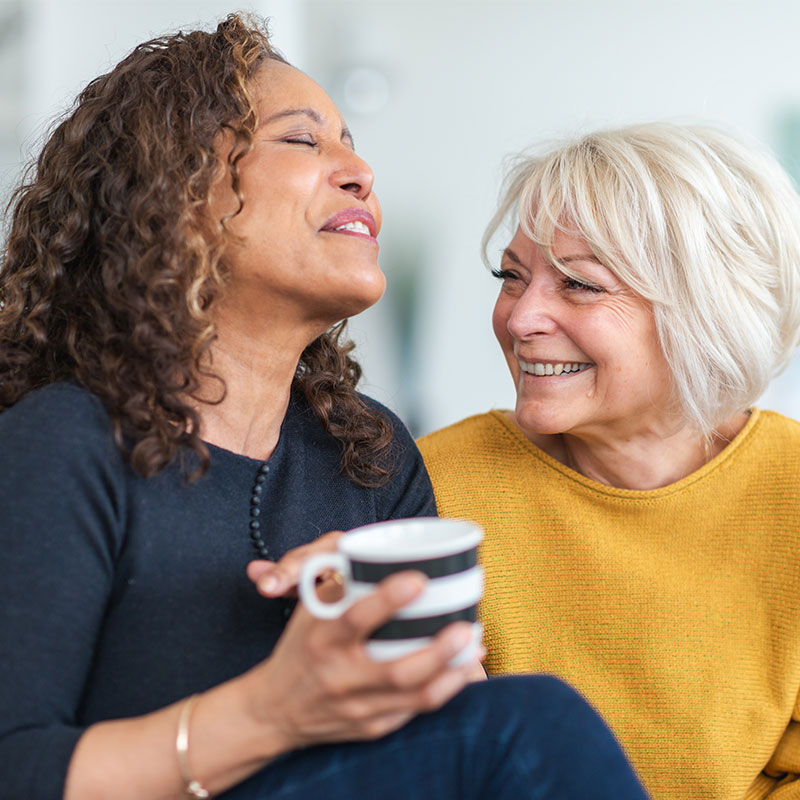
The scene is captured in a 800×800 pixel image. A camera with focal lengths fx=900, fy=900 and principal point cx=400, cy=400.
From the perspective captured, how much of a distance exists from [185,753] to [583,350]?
0.95 metres

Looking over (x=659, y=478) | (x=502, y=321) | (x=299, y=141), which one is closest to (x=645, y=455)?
(x=659, y=478)

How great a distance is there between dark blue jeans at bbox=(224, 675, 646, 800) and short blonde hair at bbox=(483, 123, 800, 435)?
82 centimetres

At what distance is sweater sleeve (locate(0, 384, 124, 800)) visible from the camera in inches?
33.5

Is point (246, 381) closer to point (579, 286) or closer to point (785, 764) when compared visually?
point (579, 286)

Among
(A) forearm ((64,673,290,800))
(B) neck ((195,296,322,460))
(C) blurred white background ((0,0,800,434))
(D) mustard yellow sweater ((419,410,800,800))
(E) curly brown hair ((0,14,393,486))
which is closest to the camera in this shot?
(A) forearm ((64,673,290,800))

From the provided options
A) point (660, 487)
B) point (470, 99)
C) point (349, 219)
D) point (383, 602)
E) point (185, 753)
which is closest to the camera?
point (383, 602)

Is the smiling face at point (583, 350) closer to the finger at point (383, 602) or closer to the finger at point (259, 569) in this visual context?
the finger at point (259, 569)

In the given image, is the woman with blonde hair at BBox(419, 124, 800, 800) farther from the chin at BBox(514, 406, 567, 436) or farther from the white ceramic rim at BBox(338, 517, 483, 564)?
the white ceramic rim at BBox(338, 517, 483, 564)

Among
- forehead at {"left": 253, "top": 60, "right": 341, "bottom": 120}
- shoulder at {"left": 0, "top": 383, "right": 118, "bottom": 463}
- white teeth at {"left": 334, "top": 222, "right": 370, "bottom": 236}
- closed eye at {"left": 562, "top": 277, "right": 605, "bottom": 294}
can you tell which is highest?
forehead at {"left": 253, "top": 60, "right": 341, "bottom": 120}

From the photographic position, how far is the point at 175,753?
83 centimetres

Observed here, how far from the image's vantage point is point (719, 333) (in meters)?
1.54

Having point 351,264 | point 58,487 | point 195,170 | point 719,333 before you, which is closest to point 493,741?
point 58,487

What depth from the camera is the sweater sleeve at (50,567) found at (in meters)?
0.85

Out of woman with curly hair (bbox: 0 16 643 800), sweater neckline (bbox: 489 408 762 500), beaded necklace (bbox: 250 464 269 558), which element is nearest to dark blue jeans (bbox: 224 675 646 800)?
woman with curly hair (bbox: 0 16 643 800)
